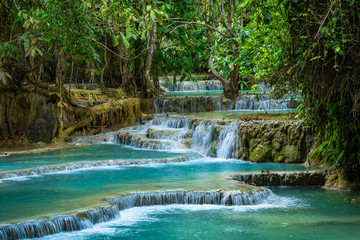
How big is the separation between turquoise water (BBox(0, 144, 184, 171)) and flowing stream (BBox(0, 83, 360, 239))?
0.05 metres

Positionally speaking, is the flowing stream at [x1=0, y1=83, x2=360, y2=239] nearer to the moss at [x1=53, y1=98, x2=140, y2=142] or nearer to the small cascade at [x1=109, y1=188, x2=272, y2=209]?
the small cascade at [x1=109, y1=188, x2=272, y2=209]

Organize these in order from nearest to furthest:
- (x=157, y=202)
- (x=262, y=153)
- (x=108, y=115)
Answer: (x=157, y=202) < (x=262, y=153) < (x=108, y=115)

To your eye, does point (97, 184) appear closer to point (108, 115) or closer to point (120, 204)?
point (120, 204)

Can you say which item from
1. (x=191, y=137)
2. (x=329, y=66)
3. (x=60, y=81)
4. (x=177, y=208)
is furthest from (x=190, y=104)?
(x=329, y=66)

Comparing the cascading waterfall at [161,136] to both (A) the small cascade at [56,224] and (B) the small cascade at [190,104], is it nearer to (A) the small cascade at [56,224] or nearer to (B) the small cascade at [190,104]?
(B) the small cascade at [190,104]

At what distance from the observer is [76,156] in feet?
46.1

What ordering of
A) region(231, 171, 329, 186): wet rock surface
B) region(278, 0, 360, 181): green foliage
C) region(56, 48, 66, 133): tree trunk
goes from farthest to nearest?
region(56, 48, 66, 133): tree trunk < region(231, 171, 329, 186): wet rock surface < region(278, 0, 360, 181): green foliage

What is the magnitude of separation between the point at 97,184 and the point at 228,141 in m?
5.03

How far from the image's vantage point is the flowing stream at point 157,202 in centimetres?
746

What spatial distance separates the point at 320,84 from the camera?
8.12m

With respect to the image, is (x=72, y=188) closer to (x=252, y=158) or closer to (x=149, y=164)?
(x=149, y=164)

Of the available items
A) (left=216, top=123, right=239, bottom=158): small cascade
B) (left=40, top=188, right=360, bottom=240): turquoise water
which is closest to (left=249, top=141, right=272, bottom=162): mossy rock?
(left=216, top=123, right=239, bottom=158): small cascade

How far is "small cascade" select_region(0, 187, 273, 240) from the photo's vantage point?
280 inches

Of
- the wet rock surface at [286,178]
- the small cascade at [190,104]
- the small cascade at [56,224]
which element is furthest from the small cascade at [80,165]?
the small cascade at [190,104]
